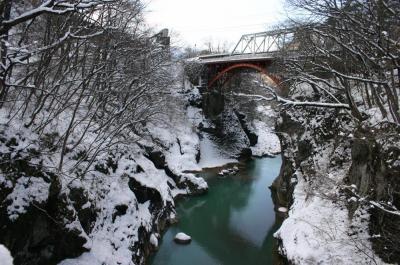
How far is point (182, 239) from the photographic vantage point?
56.5 feet

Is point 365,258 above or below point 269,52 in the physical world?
below

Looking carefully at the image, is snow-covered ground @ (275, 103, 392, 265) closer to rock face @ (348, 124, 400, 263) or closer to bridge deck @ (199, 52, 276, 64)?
rock face @ (348, 124, 400, 263)

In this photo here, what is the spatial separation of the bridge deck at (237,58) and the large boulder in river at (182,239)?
1623 cm

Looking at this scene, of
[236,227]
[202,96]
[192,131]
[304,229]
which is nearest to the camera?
[304,229]

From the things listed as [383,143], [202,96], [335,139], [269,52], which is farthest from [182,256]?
[202,96]

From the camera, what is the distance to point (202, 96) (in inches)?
1666

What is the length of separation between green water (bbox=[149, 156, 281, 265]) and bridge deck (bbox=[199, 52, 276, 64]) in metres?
10.6

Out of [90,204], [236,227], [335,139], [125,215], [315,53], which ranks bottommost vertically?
[236,227]

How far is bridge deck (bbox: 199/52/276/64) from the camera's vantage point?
103 feet

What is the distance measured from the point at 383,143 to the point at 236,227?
11.7 m

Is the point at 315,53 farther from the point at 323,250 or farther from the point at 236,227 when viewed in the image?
the point at 236,227

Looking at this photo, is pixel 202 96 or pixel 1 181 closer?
pixel 1 181

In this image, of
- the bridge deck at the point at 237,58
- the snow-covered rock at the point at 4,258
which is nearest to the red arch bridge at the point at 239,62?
the bridge deck at the point at 237,58

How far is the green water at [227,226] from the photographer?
52.7 feet
